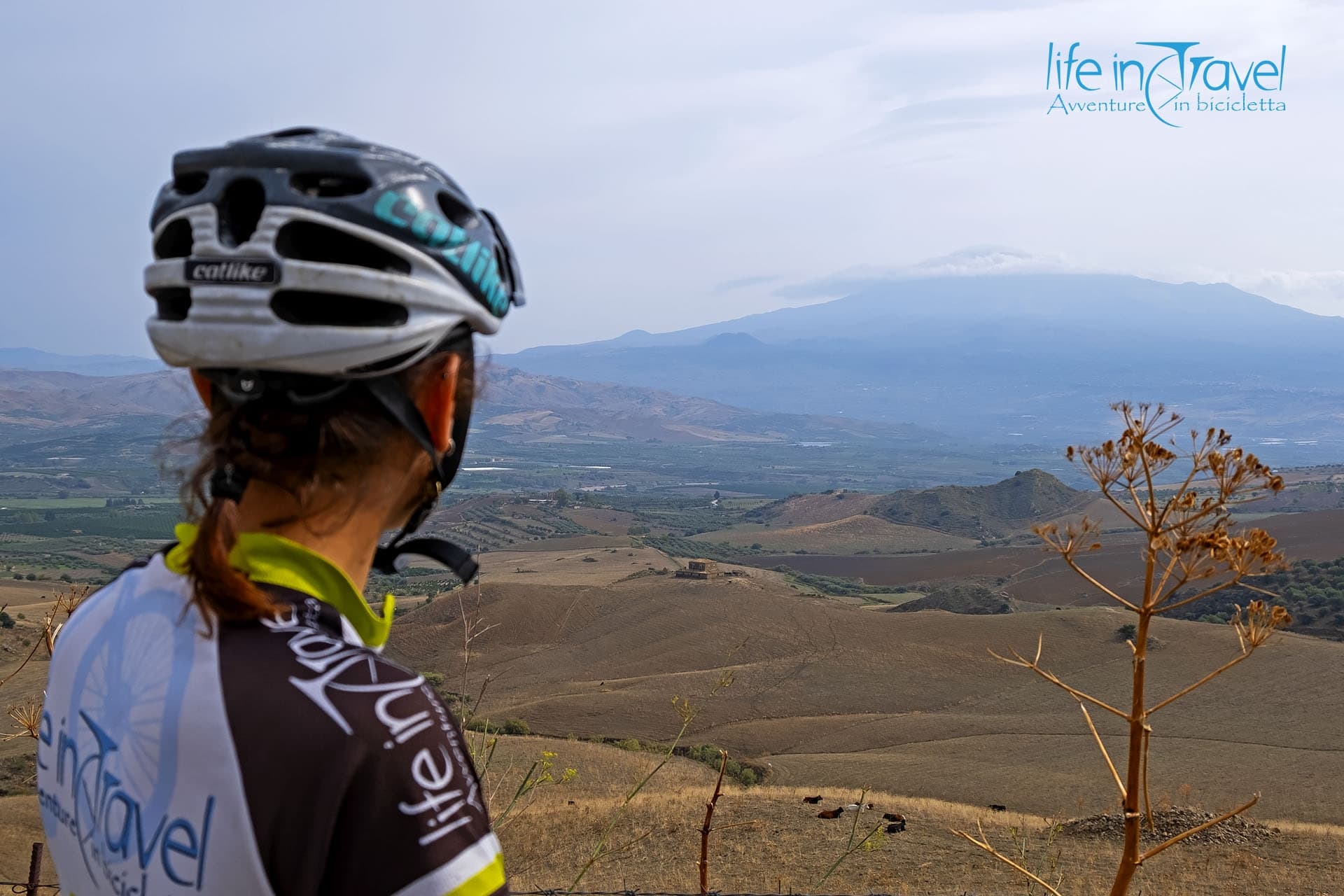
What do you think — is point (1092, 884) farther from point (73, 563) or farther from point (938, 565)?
point (73, 563)

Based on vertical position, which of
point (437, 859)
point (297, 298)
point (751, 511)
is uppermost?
point (297, 298)

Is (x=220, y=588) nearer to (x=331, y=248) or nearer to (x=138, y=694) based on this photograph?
(x=138, y=694)

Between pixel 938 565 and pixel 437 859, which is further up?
pixel 437 859

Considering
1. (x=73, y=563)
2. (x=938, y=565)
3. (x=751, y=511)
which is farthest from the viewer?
(x=751, y=511)

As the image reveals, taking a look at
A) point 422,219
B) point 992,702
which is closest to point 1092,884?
point 422,219

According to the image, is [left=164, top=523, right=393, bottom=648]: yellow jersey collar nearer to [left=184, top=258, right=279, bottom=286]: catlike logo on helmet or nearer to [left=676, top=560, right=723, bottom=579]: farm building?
[left=184, top=258, right=279, bottom=286]: catlike logo on helmet

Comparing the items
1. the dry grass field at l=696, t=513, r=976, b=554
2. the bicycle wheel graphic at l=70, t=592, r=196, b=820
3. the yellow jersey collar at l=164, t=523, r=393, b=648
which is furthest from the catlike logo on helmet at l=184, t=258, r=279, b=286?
the dry grass field at l=696, t=513, r=976, b=554

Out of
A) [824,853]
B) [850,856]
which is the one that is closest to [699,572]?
[824,853]

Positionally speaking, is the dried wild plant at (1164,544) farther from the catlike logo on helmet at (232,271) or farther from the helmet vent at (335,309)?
the catlike logo on helmet at (232,271)

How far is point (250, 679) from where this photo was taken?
155cm

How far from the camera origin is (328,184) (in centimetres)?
201

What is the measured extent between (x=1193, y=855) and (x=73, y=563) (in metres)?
71.8

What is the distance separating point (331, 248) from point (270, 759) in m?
0.91

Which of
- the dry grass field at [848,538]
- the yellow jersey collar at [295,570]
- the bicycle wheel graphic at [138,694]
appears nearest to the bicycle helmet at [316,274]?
the yellow jersey collar at [295,570]
